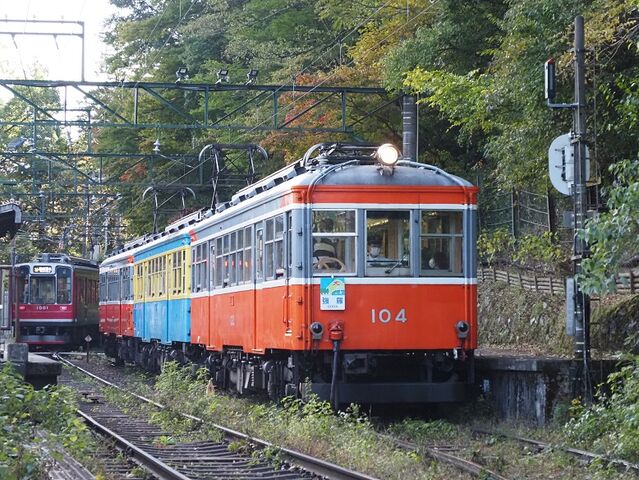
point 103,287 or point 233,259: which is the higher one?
point 103,287

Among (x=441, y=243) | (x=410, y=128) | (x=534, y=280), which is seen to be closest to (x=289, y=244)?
(x=441, y=243)

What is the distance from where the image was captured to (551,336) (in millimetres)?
20016

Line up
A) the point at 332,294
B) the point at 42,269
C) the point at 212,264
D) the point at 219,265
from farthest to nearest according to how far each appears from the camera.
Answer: the point at 42,269
the point at 212,264
the point at 219,265
the point at 332,294

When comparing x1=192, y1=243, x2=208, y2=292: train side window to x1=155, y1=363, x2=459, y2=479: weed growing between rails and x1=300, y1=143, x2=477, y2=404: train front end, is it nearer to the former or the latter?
x1=155, y1=363, x2=459, y2=479: weed growing between rails

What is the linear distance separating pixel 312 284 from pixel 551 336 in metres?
7.76

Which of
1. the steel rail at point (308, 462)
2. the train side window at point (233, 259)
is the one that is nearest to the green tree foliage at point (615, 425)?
the steel rail at point (308, 462)

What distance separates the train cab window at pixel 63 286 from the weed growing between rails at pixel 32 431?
23816 mm

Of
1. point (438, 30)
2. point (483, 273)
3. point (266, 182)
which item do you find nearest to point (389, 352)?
point (266, 182)

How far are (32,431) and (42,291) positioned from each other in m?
26.8

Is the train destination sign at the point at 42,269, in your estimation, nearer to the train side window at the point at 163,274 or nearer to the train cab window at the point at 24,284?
the train cab window at the point at 24,284

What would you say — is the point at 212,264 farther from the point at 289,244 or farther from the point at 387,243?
the point at 387,243

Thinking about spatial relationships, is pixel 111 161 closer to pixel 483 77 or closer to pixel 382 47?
pixel 382 47

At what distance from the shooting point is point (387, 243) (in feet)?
45.1

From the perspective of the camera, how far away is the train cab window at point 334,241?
44.4 feet
